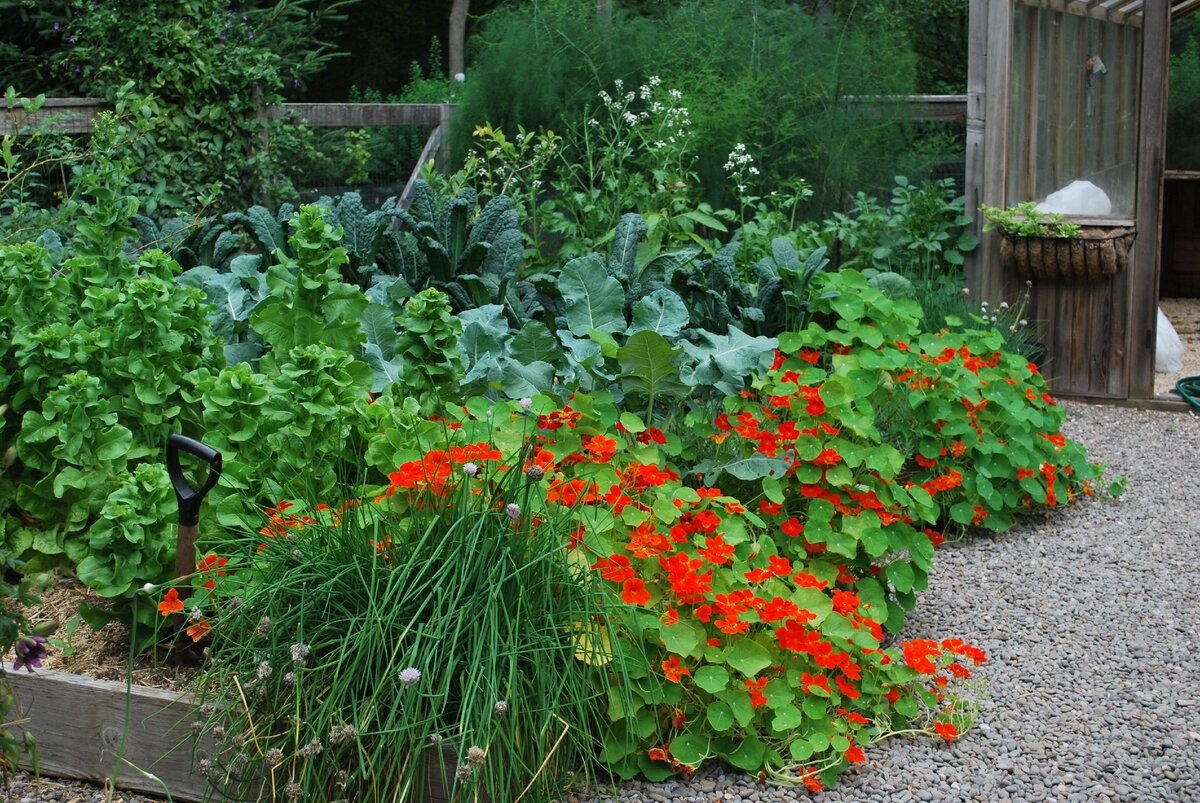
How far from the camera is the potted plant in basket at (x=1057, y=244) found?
224 inches

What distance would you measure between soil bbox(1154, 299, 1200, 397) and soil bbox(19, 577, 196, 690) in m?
5.23

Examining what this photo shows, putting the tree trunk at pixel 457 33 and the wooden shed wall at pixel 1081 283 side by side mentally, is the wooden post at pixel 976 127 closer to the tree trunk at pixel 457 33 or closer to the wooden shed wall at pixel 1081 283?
the wooden shed wall at pixel 1081 283

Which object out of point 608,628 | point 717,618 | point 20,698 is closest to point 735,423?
point 717,618

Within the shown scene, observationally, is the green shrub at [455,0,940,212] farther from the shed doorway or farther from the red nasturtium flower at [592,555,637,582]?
the red nasturtium flower at [592,555,637,582]

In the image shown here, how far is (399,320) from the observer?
10.5 ft

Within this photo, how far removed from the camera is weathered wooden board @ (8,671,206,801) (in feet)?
7.97

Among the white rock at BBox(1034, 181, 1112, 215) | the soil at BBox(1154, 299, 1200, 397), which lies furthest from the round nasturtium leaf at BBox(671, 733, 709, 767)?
the soil at BBox(1154, 299, 1200, 397)

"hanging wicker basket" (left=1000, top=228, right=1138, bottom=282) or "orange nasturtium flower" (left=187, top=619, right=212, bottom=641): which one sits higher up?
"hanging wicker basket" (left=1000, top=228, right=1138, bottom=282)

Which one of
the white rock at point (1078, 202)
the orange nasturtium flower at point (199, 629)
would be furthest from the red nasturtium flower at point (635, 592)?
the white rock at point (1078, 202)

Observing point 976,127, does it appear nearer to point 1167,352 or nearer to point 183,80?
point 1167,352

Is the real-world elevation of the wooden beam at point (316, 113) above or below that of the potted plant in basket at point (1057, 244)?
above

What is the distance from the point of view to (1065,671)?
9.91ft

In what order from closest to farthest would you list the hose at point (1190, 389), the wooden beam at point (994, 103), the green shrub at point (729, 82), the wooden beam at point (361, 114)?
the wooden beam at point (994, 103)
the hose at point (1190, 389)
the green shrub at point (729, 82)
the wooden beam at point (361, 114)

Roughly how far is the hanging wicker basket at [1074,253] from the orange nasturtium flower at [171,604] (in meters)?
4.53
